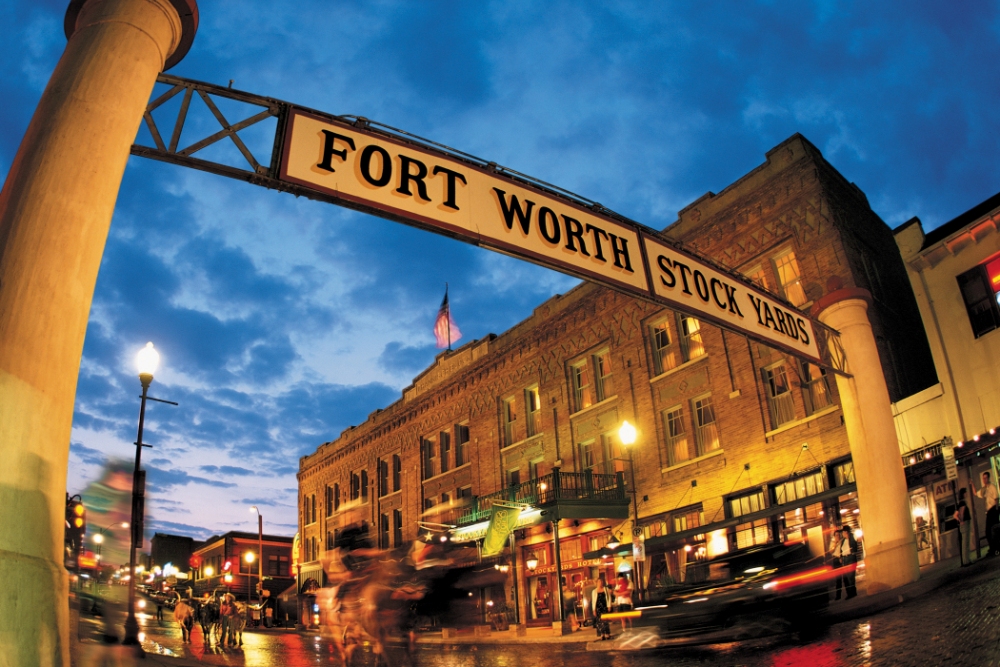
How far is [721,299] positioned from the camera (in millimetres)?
10008

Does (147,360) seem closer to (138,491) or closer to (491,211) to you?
(138,491)

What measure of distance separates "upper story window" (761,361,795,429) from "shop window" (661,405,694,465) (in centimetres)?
324

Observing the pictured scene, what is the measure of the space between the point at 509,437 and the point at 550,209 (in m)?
25.1

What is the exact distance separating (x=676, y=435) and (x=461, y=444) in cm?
1327

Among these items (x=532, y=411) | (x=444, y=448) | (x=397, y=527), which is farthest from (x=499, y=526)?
(x=397, y=527)

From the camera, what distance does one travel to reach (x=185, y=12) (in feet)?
18.0

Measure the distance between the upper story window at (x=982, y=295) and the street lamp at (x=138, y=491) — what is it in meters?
19.7

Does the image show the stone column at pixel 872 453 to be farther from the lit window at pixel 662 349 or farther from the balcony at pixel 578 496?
the balcony at pixel 578 496

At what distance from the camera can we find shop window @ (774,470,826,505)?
66.1ft

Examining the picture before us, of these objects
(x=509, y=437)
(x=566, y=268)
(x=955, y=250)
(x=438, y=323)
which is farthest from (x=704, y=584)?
(x=438, y=323)

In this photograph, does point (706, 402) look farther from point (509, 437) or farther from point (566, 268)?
point (566, 268)

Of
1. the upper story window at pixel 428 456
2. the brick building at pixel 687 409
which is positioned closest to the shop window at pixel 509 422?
the brick building at pixel 687 409

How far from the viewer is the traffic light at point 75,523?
30.2ft

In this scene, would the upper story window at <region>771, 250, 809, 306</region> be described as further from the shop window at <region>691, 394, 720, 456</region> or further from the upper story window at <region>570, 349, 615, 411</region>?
the upper story window at <region>570, 349, 615, 411</region>
